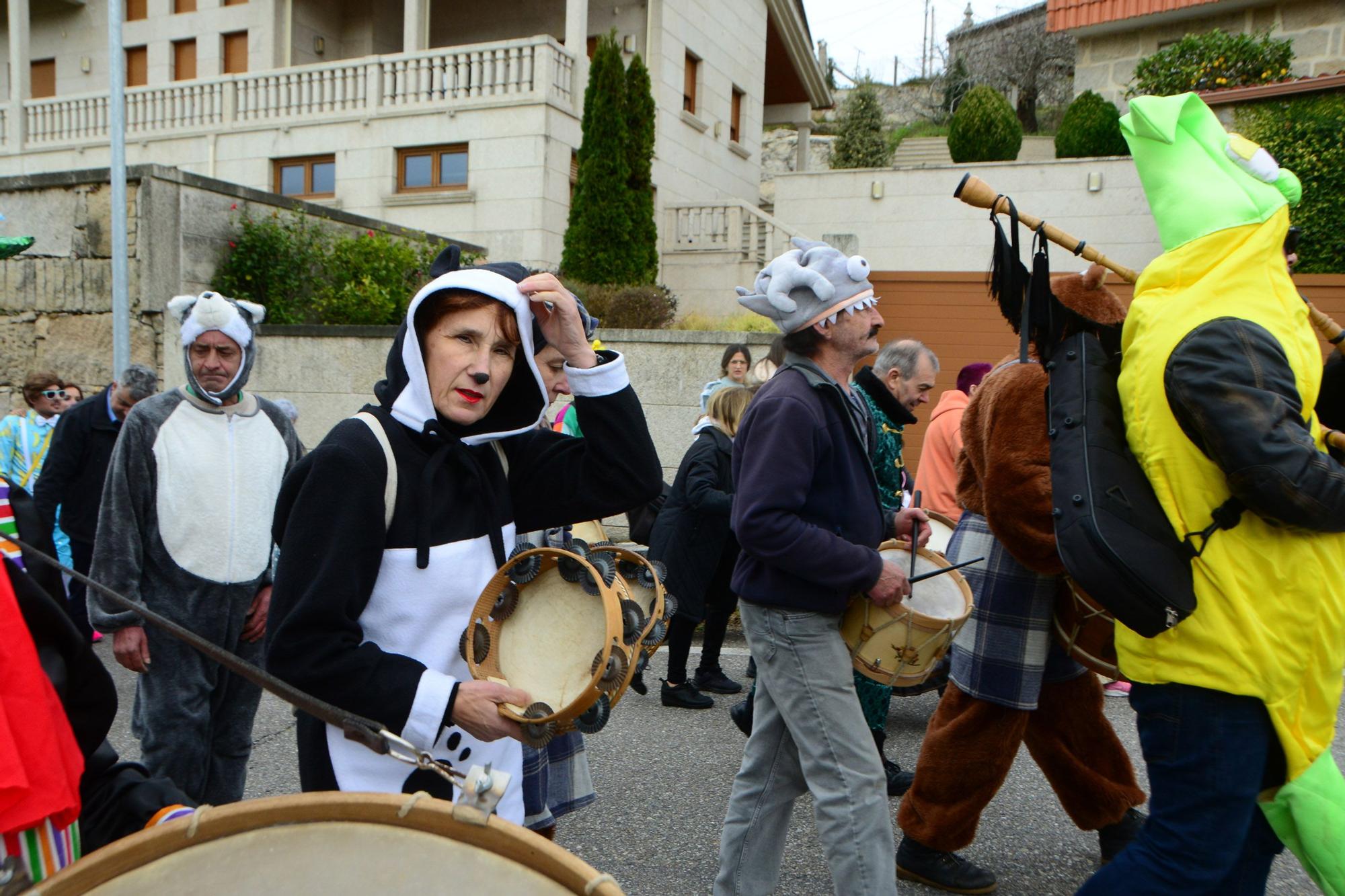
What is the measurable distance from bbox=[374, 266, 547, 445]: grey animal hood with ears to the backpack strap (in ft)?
0.21

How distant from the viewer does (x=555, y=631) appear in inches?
82.5

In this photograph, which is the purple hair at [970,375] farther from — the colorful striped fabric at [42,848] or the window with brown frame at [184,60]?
the window with brown frame at [184,60]

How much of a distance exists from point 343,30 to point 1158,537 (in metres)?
22.8

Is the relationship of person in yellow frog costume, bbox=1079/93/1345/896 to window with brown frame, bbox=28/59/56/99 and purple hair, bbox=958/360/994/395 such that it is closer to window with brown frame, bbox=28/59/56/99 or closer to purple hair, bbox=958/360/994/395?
purple hair, bbox=958/360/994/395

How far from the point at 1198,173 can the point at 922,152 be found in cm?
2074

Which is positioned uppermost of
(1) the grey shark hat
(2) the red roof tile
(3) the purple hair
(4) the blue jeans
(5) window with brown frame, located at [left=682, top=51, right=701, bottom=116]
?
(2) the red roof tile

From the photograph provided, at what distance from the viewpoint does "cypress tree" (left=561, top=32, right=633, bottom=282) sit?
1570 cm

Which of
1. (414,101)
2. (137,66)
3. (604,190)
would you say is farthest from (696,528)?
(137,66)

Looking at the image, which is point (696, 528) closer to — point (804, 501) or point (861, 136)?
point (804, 501)

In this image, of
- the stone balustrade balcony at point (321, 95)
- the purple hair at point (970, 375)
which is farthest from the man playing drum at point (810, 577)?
the stone balustrade balcony at point (321, 95)

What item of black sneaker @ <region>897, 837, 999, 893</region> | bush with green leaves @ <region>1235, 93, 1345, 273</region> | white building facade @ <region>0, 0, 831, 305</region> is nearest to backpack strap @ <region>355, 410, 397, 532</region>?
black sneaker @ <region>897, 837, 999, 893</region>

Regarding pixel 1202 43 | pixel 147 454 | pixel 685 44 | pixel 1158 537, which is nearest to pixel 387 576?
pixel 1158 537

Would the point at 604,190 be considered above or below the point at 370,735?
above

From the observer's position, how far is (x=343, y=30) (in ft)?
72.0
